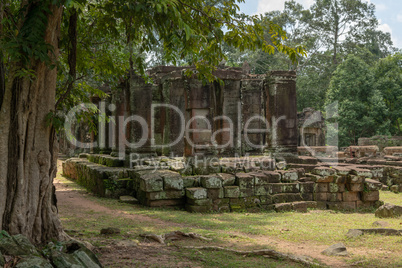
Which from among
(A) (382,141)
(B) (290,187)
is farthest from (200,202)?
(A) (382,141)

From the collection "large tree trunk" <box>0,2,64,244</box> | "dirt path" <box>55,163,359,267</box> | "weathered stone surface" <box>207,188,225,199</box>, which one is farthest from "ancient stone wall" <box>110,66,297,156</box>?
"dirt path" <box>55,163,359,267</box>

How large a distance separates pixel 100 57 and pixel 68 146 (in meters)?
20.9

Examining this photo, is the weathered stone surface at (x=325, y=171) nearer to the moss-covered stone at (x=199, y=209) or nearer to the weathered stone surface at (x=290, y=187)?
the weathered stone surface at (x=290, y=187)

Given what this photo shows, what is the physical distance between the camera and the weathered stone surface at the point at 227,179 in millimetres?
8539

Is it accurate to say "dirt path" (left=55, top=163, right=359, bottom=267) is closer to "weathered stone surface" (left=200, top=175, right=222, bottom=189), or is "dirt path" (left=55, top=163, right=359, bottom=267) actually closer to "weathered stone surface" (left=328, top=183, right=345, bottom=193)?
"weathered stone surface" (left=200, top=175, right=222, bottom=189)

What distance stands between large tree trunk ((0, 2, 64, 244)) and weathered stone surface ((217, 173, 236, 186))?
4802 mm

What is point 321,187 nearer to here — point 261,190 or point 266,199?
point 266,199

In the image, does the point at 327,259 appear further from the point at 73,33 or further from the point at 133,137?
the point at 133,137

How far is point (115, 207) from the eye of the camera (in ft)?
27.6

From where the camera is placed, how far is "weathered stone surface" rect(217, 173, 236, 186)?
28.0 ft

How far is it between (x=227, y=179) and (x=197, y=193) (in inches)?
34.4

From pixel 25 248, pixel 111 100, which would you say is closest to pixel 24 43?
pixel 25 248

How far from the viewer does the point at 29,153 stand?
4.00 metres

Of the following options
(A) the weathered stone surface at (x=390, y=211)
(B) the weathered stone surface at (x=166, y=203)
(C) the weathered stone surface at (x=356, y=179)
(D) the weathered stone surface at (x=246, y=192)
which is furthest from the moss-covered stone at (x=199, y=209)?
(C) the weathered stone surface at (x=356, y=179)
